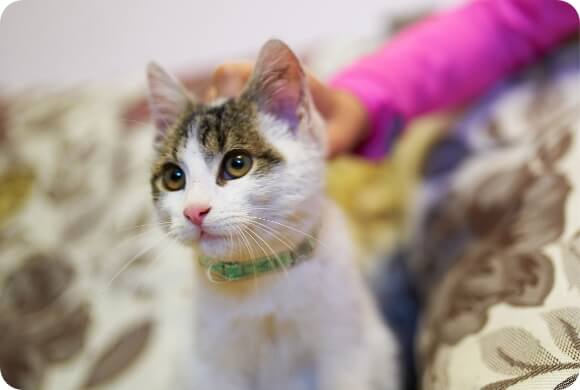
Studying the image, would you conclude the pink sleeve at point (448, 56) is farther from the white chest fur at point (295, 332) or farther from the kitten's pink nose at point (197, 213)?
the kitten's pink nose at point (197, 213)

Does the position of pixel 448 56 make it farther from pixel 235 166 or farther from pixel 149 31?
pixel 149 31

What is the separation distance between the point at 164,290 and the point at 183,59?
0.68m

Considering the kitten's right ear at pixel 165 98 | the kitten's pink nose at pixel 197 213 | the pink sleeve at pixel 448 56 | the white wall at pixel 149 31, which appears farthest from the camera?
the white wall at pixel 149 31

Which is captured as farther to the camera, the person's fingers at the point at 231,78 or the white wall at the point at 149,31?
the white wall at the point at 149,31

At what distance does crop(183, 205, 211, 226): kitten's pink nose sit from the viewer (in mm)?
501

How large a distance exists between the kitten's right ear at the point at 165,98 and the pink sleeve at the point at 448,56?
0.33 meters

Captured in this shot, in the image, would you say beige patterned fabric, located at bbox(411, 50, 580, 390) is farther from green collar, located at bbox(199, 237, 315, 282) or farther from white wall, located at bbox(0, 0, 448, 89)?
white wall, located at bbox(0, 0, 448, 89)

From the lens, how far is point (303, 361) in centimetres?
67

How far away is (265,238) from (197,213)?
0.10m

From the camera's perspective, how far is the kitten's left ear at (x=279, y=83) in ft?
1.79

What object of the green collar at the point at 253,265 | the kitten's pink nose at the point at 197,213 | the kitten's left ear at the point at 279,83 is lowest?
the green collar at the point at 253,265

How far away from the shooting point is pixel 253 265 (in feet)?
1.94

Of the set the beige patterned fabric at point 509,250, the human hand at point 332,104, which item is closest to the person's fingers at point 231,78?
the human hand at point 332,104

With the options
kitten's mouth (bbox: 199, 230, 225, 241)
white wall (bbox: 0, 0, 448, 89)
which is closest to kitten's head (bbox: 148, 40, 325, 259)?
kitten's mouth (bbox: 199, 230, 225, 241)
